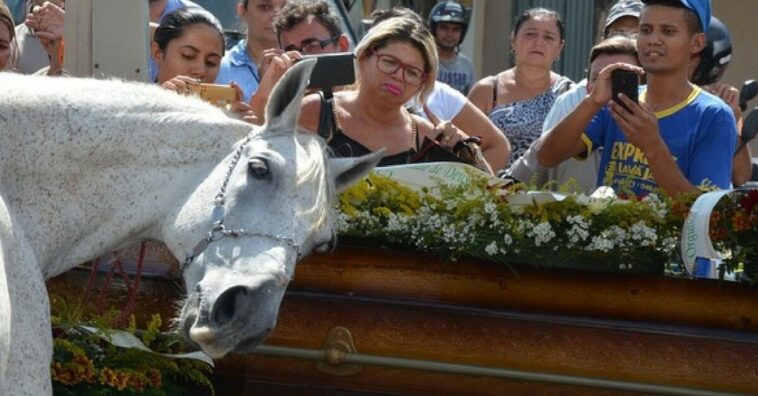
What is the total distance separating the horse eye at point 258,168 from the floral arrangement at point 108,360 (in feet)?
Result: 3.38

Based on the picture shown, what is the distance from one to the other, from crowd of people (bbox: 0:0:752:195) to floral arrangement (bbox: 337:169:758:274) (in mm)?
274

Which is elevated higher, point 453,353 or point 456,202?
point 456,202

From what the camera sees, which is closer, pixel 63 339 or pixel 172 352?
pixel 63 339

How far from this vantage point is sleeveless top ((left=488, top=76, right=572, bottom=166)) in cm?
698

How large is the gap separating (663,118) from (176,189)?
2385mm

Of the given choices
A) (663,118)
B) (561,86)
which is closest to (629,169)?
(663,118)

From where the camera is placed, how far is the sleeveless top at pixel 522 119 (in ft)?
22.9

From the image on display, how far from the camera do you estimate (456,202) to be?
4.84 m

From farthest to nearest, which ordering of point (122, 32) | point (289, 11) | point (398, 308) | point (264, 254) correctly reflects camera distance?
point (289, 11)
point (122, 32)
point (398, 308)
point (264, 254)

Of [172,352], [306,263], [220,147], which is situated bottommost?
[172,352]

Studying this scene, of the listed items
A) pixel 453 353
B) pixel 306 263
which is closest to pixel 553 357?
pixel 453 353

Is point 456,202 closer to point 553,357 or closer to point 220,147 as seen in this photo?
point 553,357

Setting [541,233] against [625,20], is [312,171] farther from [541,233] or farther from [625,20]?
[625,20]

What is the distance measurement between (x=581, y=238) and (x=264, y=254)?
1.47 metres
